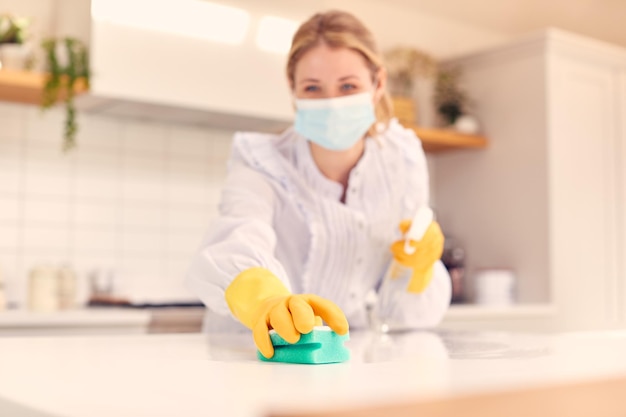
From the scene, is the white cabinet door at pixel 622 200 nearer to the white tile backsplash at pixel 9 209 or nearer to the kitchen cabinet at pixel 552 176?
the kitchen cabinet at pixel 552 176

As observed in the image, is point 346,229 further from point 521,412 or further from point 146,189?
point 146,189

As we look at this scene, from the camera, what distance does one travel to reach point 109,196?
3.10 m

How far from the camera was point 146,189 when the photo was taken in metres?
3.18

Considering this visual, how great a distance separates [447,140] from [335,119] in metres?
2.25

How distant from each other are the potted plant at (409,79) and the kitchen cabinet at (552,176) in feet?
0.64

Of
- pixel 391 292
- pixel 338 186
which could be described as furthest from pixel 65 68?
pixel 391 292

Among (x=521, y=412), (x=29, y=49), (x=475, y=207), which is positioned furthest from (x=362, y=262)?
(x=475, y=207)

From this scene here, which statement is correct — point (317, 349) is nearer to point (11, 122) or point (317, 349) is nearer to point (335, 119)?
point (335, 119)

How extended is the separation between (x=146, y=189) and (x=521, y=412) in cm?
280

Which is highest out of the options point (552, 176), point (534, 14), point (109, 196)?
point (534, 14)

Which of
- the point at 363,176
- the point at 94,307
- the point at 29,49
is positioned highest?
the point at 29,49

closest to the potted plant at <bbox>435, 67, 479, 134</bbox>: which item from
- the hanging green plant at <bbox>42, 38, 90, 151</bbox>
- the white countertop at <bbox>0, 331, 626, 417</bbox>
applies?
the hanging green plant at <bbox>42, 38, 90, 151</bbox>

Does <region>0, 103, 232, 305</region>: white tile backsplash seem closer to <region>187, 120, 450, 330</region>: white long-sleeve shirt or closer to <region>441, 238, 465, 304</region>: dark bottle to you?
<region>441, 238, 465, 304</region>: dark bottle

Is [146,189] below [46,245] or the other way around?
the other way around
